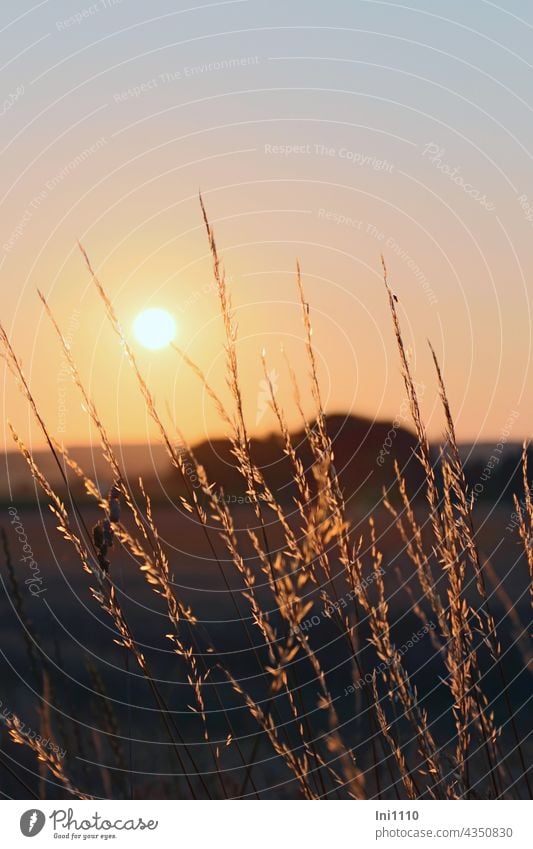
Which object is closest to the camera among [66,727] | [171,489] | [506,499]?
[66,727]

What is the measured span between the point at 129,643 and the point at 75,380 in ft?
2.07

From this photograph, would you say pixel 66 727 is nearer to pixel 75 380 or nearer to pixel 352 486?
pixel 75 380

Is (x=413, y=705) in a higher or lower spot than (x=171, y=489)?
lower

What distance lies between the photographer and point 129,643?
205cm

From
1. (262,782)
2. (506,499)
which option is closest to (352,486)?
(506,499)

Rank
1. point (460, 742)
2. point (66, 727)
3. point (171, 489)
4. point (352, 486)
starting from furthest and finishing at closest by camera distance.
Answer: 1. point (352, 486)
2. point (171, 489)
3. point (66, 727)
4. point (460, 742)

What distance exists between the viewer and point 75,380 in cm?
217

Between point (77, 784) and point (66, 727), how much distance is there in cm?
22
